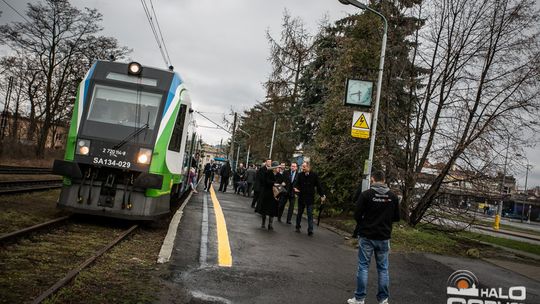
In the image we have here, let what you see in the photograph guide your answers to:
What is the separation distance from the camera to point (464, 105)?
47.4ft

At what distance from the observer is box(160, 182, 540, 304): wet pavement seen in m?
5.70

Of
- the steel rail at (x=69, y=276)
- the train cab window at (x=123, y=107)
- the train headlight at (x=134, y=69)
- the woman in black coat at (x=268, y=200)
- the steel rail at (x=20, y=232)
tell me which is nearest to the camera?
the steel rail at (x=69, y=276)

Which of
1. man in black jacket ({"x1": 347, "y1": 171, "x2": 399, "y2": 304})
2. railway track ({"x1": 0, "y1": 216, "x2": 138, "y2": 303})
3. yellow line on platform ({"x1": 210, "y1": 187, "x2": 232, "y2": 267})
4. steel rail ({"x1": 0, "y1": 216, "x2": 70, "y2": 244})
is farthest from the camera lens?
yellow line on platform ({"x1": 210, "y1": 187, "x2": 232, "y2": 267})

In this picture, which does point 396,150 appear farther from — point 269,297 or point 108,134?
A: point 269,297

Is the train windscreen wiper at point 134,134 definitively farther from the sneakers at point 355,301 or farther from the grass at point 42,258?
the sneakers at point 355,301

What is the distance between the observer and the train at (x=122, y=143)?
9.11 metres

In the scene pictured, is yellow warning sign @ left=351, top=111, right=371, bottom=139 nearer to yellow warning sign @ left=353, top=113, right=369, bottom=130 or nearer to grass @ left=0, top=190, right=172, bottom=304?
yellow warning sign @ left=353, top=113, right=369, bottom=130

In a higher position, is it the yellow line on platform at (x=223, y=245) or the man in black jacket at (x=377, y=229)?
the man in black jacket at (x=377, y=229)

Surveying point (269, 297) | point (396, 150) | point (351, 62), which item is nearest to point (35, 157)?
point (351, 62)

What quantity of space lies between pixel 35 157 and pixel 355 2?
1478 inches

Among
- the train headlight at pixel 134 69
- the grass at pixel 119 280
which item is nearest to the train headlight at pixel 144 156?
the train headlight at pixel 134 69

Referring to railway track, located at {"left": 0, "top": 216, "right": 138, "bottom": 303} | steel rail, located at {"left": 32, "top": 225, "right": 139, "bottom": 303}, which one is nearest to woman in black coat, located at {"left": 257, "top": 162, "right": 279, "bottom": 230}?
railway track, located at {"left": 0, "top": 216, "right": 138, "bottom": 303}

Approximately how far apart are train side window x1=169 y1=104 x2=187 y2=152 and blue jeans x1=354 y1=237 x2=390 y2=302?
17.4ft

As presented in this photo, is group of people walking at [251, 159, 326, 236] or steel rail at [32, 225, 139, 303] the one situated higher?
group of people walking at [251, 159, 326, 236]
